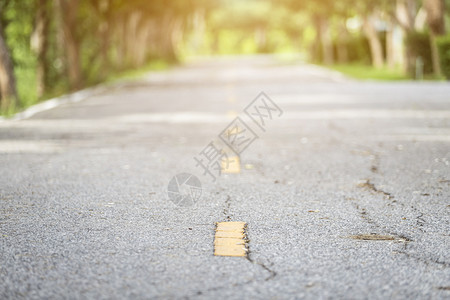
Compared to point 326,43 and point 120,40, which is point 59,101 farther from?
point 326,43

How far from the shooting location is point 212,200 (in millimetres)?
6750

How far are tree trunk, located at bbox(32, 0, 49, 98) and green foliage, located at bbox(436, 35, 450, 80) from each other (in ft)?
Answer: 43.0

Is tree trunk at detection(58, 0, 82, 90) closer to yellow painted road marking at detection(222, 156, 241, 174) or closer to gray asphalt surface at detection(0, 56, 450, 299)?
gray asphalt surface at detection(0, 56, 450, 299)

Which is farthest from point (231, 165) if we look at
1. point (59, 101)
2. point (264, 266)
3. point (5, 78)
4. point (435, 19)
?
point (435, 19)

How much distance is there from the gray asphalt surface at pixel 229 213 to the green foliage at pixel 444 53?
1327 cm

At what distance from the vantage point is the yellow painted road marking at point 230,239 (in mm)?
4962

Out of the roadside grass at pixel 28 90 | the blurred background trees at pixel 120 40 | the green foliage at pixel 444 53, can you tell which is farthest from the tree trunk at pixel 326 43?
the green foliage at pixel 444 53

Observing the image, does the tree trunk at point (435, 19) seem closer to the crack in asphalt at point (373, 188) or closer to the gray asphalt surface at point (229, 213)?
the gray asphalt surface at point (229, 213)

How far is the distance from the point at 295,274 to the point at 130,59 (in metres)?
37.9

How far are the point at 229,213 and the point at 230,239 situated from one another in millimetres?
897

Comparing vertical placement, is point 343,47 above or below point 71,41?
below

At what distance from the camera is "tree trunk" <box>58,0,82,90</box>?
23828 mm

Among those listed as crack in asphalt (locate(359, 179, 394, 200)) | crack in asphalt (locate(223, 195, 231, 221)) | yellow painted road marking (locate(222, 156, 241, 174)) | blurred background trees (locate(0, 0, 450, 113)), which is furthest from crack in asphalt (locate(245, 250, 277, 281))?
blurred background trees (locate(0, 0, 450, 113))

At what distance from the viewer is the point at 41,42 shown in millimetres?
22656
